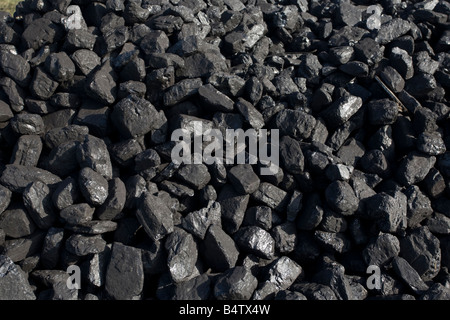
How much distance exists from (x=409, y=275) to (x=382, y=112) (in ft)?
5.52

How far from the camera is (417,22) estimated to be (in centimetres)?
564

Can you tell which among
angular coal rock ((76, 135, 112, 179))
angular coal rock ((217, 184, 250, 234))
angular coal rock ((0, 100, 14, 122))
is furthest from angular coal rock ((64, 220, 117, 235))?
angular coal rock ((0, 100, 14, 122))

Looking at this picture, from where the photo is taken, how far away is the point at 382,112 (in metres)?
4.36

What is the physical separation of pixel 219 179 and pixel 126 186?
0.88m

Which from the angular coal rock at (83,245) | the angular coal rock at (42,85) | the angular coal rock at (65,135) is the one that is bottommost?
the angular coal rock at (83,245)

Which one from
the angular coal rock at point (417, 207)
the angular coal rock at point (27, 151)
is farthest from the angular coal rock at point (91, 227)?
the angular coal rock at point (417, 207)

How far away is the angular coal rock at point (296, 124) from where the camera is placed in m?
4.29

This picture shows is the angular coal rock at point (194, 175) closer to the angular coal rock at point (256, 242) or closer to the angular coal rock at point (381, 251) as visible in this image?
the angular coal rock at point (256, 242)

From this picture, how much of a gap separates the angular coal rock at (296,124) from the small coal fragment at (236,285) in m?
1.56

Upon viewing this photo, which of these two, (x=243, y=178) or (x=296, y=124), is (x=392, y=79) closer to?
(x=296, y=124)

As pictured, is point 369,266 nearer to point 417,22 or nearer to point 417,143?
point 417,143

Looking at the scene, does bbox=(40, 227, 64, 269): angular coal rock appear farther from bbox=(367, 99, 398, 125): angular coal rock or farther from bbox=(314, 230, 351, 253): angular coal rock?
bbox=(367, 99, 398, 125): angular coal rock

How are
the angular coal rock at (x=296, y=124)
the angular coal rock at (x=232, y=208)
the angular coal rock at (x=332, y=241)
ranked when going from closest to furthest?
the angular coal rock at (x=332, y=241) < the angular coal rock at (x=232, y=208) < the angular coal rock at (x=296, y=124)

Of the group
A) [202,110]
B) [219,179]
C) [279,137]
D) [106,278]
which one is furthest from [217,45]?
[106,278]
